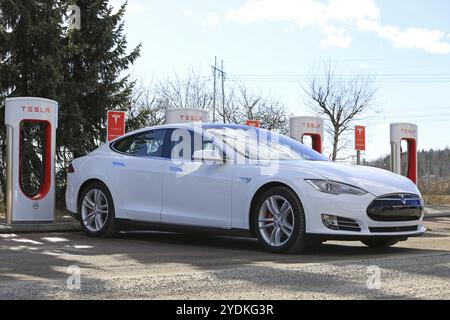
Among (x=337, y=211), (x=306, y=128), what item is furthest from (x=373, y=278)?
(x=306, y=128)

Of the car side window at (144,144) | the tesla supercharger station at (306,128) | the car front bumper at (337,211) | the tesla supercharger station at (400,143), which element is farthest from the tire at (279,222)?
the tesla supercharger station at (400,143)

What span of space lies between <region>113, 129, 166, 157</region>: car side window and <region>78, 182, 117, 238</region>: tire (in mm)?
610

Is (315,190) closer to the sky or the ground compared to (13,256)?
closer to the sky

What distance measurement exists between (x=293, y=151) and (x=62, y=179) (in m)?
11.1

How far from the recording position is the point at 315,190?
7043mm

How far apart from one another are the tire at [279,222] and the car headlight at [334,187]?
264 mm

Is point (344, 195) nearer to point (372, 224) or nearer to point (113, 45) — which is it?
point (372, 224)

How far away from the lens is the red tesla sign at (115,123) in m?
13.9

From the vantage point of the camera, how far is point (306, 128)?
17.2m

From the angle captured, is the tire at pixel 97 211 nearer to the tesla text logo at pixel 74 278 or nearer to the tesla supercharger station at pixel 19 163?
the tesla supercharger station at pixel 19 163

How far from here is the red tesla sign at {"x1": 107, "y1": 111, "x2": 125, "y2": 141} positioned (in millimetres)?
13906

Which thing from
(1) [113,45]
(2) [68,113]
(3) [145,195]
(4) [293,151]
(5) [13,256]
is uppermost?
(1) [113,45]

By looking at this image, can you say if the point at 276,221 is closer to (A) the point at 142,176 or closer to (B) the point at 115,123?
(A) the point at 142,176

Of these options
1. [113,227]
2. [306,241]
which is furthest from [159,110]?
[306,241]
